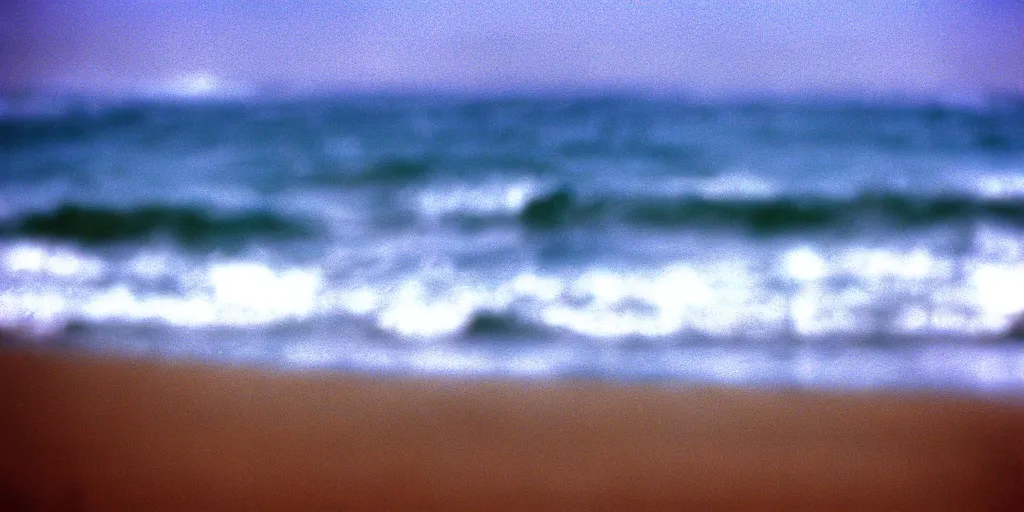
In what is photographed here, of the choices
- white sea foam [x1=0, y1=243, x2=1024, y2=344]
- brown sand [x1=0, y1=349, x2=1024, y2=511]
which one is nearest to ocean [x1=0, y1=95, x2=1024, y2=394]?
white sea foam [x1=0, y1=243, x2=1024, y2=344]

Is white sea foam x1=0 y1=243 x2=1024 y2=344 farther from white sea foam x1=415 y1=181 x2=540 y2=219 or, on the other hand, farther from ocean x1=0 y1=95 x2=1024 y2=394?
white sea foam x1=415 y1=181 x2=540 y2=219

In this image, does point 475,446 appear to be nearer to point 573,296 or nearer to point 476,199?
point 573,296

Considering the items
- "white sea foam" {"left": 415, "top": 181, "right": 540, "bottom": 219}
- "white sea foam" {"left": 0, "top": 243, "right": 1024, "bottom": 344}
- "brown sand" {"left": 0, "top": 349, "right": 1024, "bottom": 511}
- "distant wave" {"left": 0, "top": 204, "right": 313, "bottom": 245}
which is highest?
"white sea foam" {"left": 415, "top": 181, "right": 540, "bottom": 219}

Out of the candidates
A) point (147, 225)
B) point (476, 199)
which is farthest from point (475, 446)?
point (476, 199)

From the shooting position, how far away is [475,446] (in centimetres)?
185

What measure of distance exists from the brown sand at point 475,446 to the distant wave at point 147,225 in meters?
2.27

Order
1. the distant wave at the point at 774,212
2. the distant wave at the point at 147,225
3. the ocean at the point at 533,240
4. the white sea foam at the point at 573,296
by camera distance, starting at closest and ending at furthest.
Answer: the ocean at the point at 533,240, the white sea foam at the point at 573,296, the distant wave at the point at 147,225, the distant wave at the point at 774,212

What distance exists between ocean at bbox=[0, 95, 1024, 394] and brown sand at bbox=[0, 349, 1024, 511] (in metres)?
0.18

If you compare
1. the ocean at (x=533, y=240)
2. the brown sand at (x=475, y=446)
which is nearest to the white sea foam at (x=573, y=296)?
the ocean at (x=533, y=240)

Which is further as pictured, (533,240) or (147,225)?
(147,225)

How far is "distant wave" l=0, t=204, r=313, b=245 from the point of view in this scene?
4340 mm

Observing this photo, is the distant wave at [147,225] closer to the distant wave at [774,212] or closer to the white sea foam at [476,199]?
the white sea foam at [476,199]

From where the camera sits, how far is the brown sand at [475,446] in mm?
1644

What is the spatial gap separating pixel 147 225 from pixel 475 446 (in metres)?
3.42
